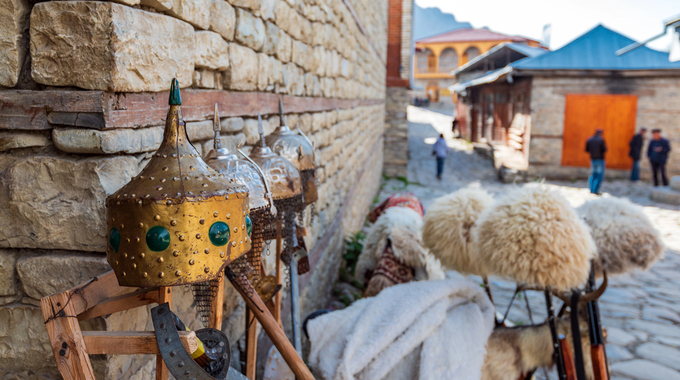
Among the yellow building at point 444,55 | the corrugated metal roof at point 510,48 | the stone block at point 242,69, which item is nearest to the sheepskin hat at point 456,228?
the stone block at point 242,69

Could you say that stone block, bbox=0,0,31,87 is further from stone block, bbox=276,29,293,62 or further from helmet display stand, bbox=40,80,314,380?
stone block, bbox=276,29,293,62

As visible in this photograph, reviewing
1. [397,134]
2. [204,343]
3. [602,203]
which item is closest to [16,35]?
[204,343]

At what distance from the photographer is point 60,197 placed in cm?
119

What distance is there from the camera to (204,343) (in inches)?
39.0

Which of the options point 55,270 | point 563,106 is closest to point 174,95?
point 55,270

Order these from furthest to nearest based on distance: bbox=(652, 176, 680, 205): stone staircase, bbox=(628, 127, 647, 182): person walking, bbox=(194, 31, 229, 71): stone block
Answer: bbox=(628, 127, 647, 182): person walking → bbox=(652, 176, 680, 205): stone staircase → bbox=(194, 31, 229, 71): stone block

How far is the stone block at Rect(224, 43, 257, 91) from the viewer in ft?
6.02

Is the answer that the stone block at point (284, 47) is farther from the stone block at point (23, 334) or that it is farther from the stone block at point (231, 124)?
the stone block at point (23, 334)

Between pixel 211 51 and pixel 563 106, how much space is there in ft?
42.9

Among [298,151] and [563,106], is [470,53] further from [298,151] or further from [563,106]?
[298,151]

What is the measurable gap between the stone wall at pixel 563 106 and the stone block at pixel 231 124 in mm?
12435

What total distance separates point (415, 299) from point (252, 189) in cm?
134

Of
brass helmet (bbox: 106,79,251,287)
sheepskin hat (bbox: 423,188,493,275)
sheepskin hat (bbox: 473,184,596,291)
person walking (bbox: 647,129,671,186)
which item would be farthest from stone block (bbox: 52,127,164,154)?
person walking (bbox: 647,129,671,186)

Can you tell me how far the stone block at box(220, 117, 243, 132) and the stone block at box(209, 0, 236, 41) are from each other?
0.31 m
